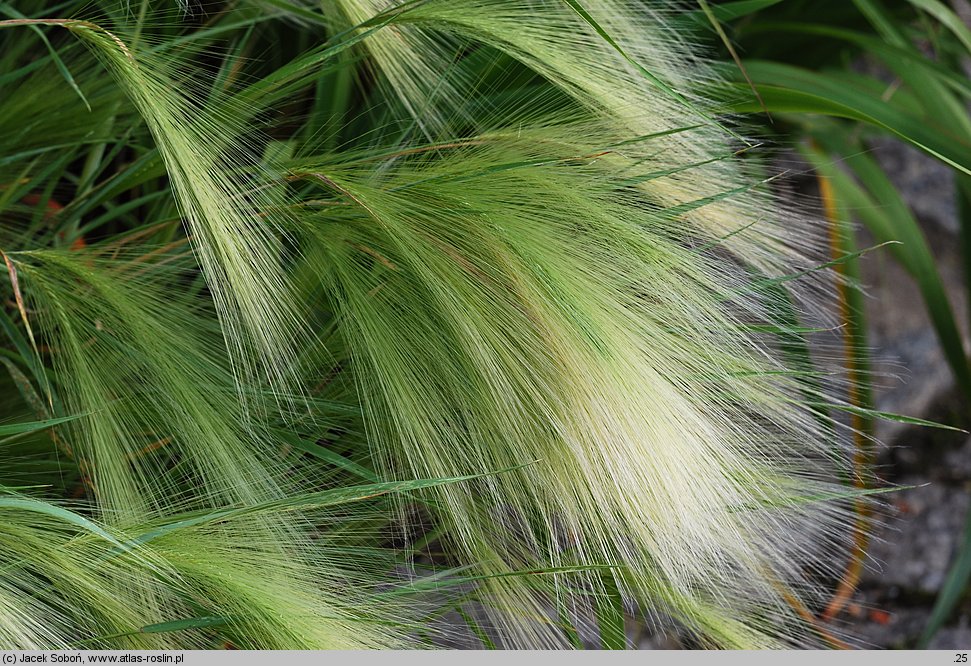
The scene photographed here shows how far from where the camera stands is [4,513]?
1.45 ft

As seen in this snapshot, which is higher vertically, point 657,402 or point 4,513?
point 657,402

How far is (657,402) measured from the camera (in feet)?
1.32

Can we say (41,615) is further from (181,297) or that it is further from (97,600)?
(181,297)

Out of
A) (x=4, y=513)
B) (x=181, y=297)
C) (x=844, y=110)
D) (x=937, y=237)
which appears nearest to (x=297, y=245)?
(x=181, y=297)

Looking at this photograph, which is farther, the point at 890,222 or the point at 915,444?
the point at 915,444

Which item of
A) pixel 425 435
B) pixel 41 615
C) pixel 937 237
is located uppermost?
pixel 937 237

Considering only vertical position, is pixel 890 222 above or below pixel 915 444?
above

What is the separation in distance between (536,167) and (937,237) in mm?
1225

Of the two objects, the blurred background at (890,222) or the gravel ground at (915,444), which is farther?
the gravel ground at (915,444)

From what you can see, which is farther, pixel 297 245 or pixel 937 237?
pixel 937 237

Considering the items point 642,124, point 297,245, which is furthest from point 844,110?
point 297,245

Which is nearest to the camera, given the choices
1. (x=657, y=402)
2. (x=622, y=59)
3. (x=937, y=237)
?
(x=657, y=402)

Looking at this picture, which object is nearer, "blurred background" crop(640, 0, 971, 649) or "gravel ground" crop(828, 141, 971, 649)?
"blurred background" crop(640, 0, 971, 649)

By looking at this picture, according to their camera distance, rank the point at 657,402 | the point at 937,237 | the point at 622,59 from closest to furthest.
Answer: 1. the point at 657,402
2. the point at 622,59
3. the point at 937,237
